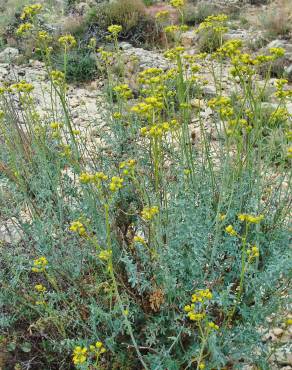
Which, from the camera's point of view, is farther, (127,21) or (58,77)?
(127,21)

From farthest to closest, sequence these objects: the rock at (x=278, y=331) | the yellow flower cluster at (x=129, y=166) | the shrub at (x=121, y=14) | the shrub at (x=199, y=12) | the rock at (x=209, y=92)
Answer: the shrub at (x=199, y=12), the shrub at (x=121, y=14), the rock at (x=209, y=92), the rock at (x=278, y=331), the yellow flower cluster at (x=129, y=166)

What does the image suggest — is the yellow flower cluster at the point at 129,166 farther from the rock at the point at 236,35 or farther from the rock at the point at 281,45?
the rock at the point at 236,35

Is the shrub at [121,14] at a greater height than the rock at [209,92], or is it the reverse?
the shrub at [121,14]

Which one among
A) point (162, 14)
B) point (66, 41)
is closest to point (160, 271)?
point (66, 41)

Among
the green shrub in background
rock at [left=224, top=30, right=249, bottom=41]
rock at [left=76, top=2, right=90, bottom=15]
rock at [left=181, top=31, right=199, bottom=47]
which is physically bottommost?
rock at [left=181, top=31, right=199, bottom=47]

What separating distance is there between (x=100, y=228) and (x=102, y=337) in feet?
1.72

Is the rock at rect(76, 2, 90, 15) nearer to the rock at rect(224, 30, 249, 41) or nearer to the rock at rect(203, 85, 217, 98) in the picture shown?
the rock at rect(224, 30, 249, 41)

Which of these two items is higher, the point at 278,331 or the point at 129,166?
the point at 129,166

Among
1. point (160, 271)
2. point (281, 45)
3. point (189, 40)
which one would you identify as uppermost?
point (160, 271)

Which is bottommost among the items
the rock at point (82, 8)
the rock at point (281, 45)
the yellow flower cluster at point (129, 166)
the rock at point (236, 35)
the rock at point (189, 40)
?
the rock at point (189, 40)

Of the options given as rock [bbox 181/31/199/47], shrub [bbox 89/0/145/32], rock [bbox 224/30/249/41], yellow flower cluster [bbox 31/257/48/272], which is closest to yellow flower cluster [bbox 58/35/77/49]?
yellow flower cluster [bbox 31/257/48/272]

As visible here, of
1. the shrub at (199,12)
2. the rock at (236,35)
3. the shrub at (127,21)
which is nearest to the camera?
the rock at (236,35)

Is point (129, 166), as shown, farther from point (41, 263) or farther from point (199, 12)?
point (199, 12)

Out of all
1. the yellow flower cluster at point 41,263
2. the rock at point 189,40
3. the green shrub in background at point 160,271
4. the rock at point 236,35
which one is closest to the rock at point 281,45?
the rock at point 236,35
